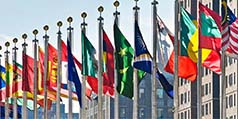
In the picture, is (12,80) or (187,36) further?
(12,80)

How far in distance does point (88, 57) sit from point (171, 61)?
10.7 metres

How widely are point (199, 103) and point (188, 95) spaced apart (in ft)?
273

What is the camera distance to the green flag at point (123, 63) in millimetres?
82769

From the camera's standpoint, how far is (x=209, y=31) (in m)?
74.3

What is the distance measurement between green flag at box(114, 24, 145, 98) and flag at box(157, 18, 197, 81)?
4.81m

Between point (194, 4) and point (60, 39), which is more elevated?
point (194, 4)

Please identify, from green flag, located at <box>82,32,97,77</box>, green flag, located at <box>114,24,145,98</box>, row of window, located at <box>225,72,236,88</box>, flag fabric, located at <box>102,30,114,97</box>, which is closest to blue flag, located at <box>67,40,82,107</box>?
green flag, located at <box>82,32,97,77</box>

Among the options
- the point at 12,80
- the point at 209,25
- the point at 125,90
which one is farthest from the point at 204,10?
the point at 12,80

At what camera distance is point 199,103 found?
249ft

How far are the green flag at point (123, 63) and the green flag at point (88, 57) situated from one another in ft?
14.5

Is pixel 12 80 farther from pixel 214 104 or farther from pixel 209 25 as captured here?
pixel 214 104

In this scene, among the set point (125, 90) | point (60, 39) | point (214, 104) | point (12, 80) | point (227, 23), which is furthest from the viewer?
point (214, 104)

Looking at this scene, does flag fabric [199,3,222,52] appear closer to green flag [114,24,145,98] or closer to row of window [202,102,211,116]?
green flag [114,24,145,98]

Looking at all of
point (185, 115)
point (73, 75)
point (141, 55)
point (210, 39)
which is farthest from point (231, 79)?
point (210, 39)
